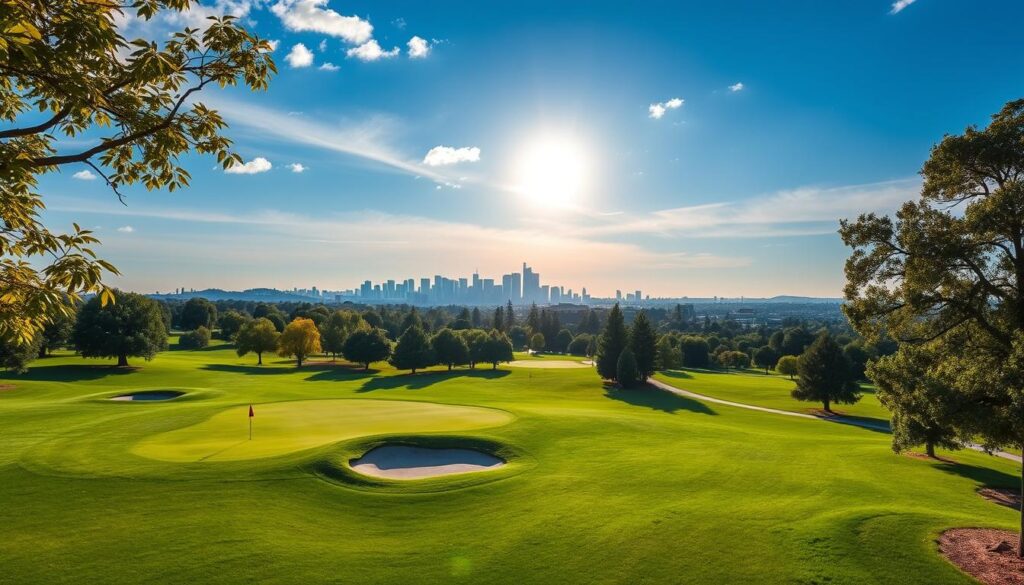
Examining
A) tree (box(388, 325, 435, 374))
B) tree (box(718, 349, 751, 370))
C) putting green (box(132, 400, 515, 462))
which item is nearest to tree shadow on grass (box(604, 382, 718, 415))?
putting green (box(132, 400, 515, 462))

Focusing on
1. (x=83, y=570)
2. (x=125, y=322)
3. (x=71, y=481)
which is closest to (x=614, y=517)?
(x=83, y=570)

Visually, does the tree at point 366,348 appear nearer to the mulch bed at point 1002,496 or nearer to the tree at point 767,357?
the mulch bed at point 1002,496

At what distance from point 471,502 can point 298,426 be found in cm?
1687

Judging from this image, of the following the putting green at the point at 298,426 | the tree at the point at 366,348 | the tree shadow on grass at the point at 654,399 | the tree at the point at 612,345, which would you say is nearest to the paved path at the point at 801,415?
the tree shadow on grass at the point at 654,399

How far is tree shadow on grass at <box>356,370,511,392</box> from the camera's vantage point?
61.1 metres

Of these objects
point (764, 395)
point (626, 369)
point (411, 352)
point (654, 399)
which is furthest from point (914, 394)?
point (411, 352)

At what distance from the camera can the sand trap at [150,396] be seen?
42031 mm

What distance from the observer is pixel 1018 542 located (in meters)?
13.7

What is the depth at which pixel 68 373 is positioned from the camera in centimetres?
5559

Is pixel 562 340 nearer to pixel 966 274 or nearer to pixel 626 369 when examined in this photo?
pixel 626 369

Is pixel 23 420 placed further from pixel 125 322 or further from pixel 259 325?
pixel 259 325

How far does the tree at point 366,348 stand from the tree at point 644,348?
37.1 metres

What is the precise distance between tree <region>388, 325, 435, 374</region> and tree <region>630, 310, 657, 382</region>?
30621 mm

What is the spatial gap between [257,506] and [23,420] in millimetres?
23473
